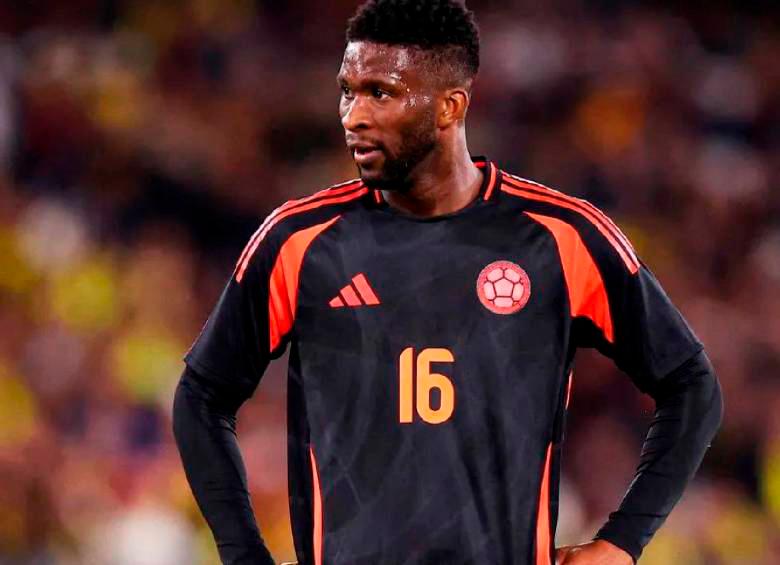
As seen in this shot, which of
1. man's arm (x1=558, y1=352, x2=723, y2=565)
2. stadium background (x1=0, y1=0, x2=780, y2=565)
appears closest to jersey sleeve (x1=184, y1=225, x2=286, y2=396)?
man's arm (x1=558, y1=352, x2=723, y2=565)

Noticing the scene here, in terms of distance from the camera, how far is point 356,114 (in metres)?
3.12

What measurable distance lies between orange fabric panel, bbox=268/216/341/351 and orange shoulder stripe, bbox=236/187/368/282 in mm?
51

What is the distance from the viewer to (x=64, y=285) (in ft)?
23.0

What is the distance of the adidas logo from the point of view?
10.6 ft

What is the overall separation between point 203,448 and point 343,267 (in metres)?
0.48

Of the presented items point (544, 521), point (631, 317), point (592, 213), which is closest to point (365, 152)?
point (592, 213)

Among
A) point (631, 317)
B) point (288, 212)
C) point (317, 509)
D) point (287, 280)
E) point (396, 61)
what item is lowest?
point (317, 509)

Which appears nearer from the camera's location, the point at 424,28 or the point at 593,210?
the point at 424,28

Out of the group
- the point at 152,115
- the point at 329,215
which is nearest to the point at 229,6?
the point at 152,115

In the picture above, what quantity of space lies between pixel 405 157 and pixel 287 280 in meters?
0.36

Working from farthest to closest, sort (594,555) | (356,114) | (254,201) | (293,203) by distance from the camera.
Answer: (254,201), (293,203), (594,555), (356,114)

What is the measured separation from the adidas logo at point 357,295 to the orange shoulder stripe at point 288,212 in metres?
0.18

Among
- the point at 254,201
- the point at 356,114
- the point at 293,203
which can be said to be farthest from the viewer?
the point at 254,201

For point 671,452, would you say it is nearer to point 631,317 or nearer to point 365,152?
point 631,317
